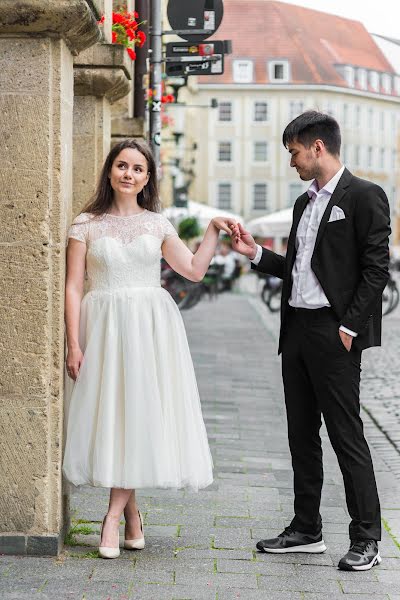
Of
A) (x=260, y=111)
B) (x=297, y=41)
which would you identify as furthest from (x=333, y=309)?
(x=260, y=111)

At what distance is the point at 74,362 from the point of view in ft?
17.3

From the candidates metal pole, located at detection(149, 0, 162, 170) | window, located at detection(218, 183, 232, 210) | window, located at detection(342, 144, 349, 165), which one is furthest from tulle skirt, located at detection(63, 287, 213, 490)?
window, located at detection(218, 183, 232, 210)

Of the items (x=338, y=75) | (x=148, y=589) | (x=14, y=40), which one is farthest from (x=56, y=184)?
(x=338, y=75)

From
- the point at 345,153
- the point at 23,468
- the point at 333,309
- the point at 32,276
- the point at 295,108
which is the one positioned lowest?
the point at 345,153

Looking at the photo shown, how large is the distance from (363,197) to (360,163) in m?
85.6

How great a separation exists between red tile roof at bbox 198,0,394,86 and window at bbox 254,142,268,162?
14.8 ft

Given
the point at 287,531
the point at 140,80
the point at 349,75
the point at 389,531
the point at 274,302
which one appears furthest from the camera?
the point at 349,75

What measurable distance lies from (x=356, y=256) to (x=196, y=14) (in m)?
7.19


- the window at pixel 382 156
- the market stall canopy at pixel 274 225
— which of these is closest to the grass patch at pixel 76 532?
the market stall canopy at pixel 274 225

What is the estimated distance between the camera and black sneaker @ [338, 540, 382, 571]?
204 inches

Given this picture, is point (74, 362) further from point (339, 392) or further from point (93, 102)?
point (93, 102)

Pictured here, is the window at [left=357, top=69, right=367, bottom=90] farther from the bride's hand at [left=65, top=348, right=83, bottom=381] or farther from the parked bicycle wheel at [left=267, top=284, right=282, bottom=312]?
the bride's hand at [left=65, top=348, right=83, bottom=381]

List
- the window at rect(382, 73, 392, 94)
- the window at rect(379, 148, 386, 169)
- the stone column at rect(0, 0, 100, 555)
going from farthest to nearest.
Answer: the window at rect(379, 148, 386, 169) → the window at rect(382, 73, 392, 94) → the stone column at rect(0, 0, 100, 555)

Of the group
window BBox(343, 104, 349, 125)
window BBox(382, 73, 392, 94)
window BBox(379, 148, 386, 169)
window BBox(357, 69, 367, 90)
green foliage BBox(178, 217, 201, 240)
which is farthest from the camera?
window BBox(379, 148, 386, 169)
